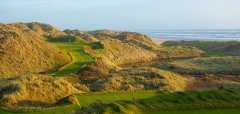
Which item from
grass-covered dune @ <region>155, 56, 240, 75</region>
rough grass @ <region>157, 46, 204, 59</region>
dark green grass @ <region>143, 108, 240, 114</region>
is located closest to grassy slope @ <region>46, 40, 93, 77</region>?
grass-covered dune @ <region>155, 56, 240, 75</region>

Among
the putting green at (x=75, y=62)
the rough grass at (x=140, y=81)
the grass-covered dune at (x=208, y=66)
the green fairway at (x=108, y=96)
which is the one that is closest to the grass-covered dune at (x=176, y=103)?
the green fairway at (x=108, y=96)

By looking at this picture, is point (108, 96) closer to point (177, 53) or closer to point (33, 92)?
point (33, 92)

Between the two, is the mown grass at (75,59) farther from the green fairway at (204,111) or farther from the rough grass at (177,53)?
the green fairway at (204,111)

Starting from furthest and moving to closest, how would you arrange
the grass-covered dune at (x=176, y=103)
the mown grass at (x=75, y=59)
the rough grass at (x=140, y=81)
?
the mown grass at (x=75, y=59) → the rough grass at (x=140, y=81) → the grass-covered dune at (x=176, y=103)

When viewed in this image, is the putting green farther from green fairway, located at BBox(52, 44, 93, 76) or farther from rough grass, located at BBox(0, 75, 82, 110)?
rough grass, located at BBox(0, 75, 82, 110)

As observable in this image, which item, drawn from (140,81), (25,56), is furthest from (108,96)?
(25,56)
